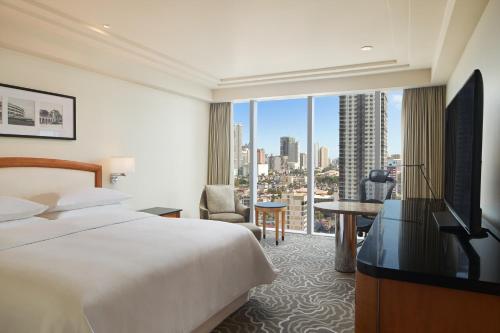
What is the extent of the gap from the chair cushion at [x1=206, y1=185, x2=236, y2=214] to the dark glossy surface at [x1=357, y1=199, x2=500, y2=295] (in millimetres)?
3448

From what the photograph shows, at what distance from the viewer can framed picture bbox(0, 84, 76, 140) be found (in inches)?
131

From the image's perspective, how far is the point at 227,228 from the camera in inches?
120

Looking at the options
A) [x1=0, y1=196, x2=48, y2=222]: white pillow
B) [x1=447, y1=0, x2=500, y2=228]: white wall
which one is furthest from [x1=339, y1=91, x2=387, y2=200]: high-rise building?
[x1=0, y1=196, x2=48, y2=222]: white pillow

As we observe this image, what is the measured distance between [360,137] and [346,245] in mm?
2395

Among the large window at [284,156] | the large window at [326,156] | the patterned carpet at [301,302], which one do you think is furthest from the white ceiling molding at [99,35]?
the patterned carpet at [301,302]

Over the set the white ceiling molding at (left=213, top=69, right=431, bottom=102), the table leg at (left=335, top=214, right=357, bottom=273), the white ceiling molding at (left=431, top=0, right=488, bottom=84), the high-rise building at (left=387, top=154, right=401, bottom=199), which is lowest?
the table leg at (left=335, top=214, right=357, bottom=273)

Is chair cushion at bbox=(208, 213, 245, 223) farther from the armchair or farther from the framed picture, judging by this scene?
the framed picture

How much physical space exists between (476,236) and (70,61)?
4.06 meters

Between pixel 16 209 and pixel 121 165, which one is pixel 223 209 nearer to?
pixel 121 165

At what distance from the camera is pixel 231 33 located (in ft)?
12.0

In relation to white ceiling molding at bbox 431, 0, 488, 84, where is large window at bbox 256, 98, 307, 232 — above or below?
below

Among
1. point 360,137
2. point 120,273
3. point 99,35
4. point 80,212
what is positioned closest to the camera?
point 120,273

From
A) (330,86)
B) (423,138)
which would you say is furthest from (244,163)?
(423,138)

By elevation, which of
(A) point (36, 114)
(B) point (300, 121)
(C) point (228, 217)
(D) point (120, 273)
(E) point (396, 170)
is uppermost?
(B) point (300, 121)
